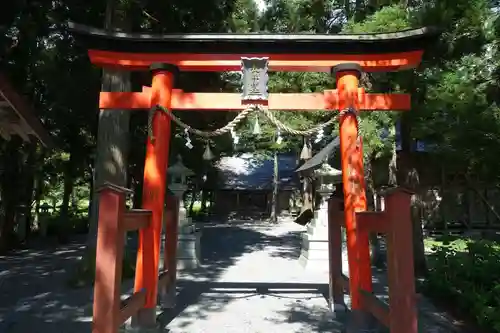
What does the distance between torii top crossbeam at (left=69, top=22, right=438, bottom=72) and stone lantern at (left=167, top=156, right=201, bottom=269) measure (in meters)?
5.31

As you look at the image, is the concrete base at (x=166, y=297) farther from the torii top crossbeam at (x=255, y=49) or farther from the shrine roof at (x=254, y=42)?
the shrine roof at (x=254, y=42)

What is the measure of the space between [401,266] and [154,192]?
3.32 meters

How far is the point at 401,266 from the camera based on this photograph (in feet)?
13.9

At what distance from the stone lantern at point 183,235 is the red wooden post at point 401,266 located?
23.7 feet

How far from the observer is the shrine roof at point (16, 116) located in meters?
4.46

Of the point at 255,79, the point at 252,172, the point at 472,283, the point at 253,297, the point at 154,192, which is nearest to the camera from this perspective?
the point at 154,192

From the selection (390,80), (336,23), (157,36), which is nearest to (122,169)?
(157,36)

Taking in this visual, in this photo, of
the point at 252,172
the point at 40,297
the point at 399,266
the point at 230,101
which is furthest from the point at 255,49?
the point at 252,172

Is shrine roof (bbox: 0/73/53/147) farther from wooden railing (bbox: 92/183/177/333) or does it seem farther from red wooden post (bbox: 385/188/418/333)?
red wooden post (bbox: 385/188/418/333)

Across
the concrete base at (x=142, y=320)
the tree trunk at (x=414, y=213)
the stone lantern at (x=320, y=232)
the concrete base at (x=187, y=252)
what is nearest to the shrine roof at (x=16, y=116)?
the concrete base at (x=142, y=320)

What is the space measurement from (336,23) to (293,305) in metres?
8.10

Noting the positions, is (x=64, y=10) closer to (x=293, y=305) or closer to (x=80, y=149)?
(x=80, y=149)

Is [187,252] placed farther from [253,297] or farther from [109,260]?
[109,260]

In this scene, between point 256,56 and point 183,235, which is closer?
point 256,56
